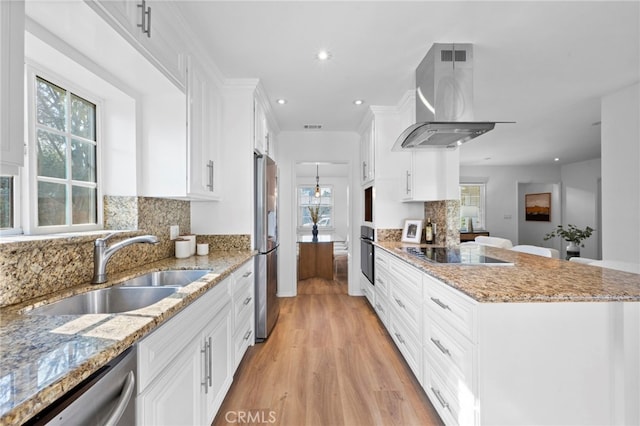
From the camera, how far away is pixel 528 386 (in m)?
1.21

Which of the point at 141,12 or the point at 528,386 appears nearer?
the point at 528,386

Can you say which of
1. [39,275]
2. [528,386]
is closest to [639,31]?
[528,386]

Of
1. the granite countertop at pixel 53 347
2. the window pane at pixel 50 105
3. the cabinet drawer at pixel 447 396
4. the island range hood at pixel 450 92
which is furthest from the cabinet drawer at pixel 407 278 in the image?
the window pane at pixel 50 105

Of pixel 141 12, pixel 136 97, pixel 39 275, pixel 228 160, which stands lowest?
pixel 39 275

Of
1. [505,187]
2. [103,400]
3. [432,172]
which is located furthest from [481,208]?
[103,400]

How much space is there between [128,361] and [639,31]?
338cm

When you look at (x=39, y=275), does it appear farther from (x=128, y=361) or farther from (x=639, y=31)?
A: (x=639, y=31)

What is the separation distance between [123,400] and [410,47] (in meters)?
2.50

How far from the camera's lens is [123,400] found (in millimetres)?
783

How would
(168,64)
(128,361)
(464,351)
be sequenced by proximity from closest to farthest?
(128,361) → (464,351) → (168,64)

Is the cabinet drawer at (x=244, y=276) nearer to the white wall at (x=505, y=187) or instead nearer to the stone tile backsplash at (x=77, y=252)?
the stone tile backsplash at (x=77, y=252)

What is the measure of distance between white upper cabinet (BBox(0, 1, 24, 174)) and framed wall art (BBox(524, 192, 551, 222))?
987 cm

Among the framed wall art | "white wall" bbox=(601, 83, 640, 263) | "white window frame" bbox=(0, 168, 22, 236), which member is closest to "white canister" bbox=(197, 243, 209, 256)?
"white window frame" bbox=(0, 168, 22, 236)

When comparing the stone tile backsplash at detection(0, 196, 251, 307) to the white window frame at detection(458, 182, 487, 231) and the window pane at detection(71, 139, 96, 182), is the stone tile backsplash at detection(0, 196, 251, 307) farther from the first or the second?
the white window frame at detection(458, 182, 487, 231)
